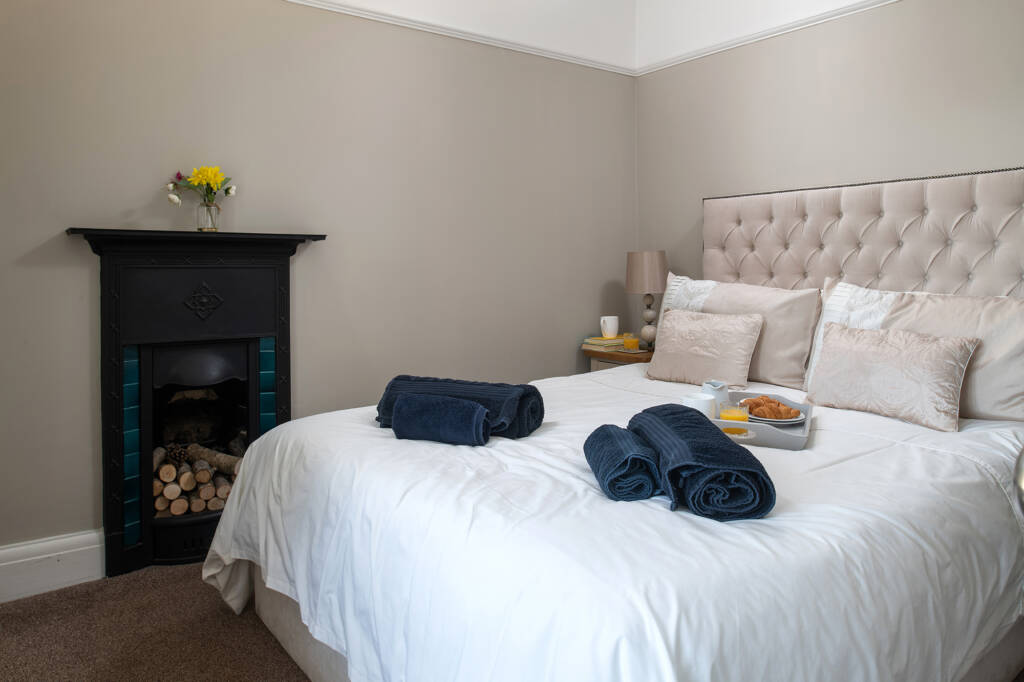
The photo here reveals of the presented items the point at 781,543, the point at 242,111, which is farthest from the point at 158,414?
the point at 781,543

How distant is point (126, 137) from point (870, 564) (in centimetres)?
288

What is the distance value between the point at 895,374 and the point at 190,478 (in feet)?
9.00

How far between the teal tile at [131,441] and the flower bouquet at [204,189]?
2.82ft

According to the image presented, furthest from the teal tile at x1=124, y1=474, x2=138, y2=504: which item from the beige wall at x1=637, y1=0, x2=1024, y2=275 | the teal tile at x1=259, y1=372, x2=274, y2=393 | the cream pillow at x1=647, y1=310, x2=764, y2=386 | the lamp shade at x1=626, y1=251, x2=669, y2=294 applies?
the beige wall at x1=637, y1=0, x2=1024, y2=275

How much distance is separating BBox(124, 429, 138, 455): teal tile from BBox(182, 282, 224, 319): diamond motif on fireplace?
53 cm

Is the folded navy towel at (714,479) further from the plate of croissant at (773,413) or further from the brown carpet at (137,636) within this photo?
the brown carpet at (137,636)

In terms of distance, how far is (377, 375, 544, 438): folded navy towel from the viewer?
6.70 ft

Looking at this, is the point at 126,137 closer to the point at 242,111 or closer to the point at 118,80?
the point at 118,80

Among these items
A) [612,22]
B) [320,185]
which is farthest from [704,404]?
[612,22]

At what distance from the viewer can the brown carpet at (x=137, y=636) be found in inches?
83.9

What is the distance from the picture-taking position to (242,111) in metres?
2.98

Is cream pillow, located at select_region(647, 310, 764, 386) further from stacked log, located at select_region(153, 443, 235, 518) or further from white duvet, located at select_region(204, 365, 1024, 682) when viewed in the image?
stacked log, located at select_region(153, 443, 235, 518)

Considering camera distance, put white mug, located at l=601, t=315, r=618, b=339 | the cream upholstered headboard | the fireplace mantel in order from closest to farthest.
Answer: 1. the fireplace mantel
2. the cream upholstered headboard
3. white mug, located at l=601, t=315, r=618, b=339

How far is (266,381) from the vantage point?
3.09 m
